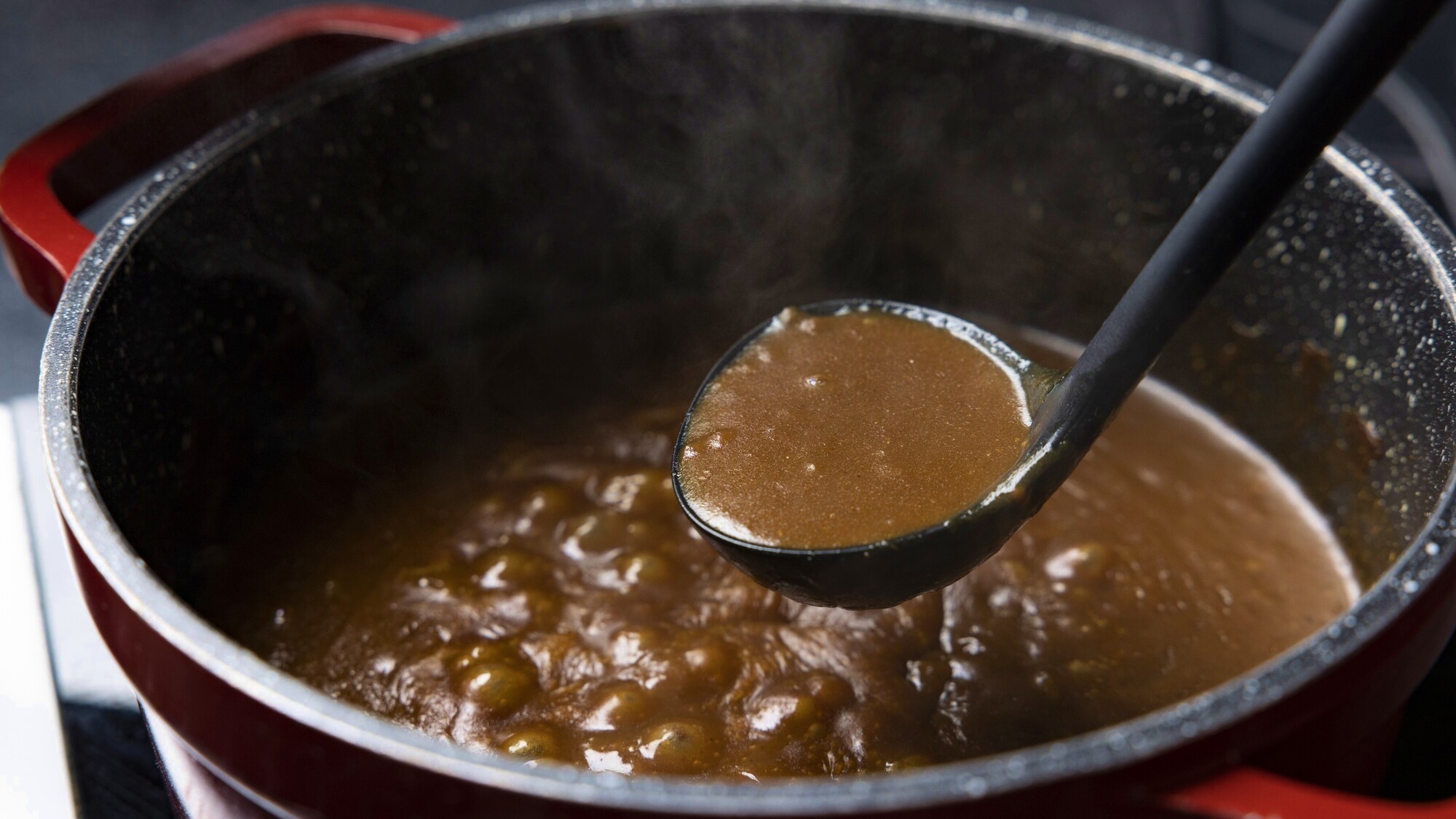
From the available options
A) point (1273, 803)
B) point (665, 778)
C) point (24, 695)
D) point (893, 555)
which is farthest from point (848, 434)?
point (24, 695)

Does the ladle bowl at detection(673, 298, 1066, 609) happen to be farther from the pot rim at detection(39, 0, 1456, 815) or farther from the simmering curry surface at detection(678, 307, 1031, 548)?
the pot rim at detection(39, 0, 1456, 815)

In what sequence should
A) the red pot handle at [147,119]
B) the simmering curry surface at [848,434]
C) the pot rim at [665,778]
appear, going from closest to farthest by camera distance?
the pot rim at [665,778]
the simmering curry surface at [848,434]
the red pot handle at [147,119]

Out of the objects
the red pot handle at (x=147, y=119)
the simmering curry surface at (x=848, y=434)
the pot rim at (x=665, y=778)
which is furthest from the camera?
the red pot handle at (x=147, y=119)

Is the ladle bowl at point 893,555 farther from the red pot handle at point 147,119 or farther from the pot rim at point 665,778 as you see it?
the red pot handle at point 147,119

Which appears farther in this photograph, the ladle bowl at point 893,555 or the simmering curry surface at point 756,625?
the simmering curry surface at point 756,625

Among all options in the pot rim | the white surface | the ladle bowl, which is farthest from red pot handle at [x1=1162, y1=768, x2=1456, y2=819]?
the white surface

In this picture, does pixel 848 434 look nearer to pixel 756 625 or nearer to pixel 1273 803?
pixel 756 625

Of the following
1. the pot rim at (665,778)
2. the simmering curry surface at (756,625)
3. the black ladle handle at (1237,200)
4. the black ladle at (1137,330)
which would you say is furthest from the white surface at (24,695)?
the black ladle handle at (1237,200)
